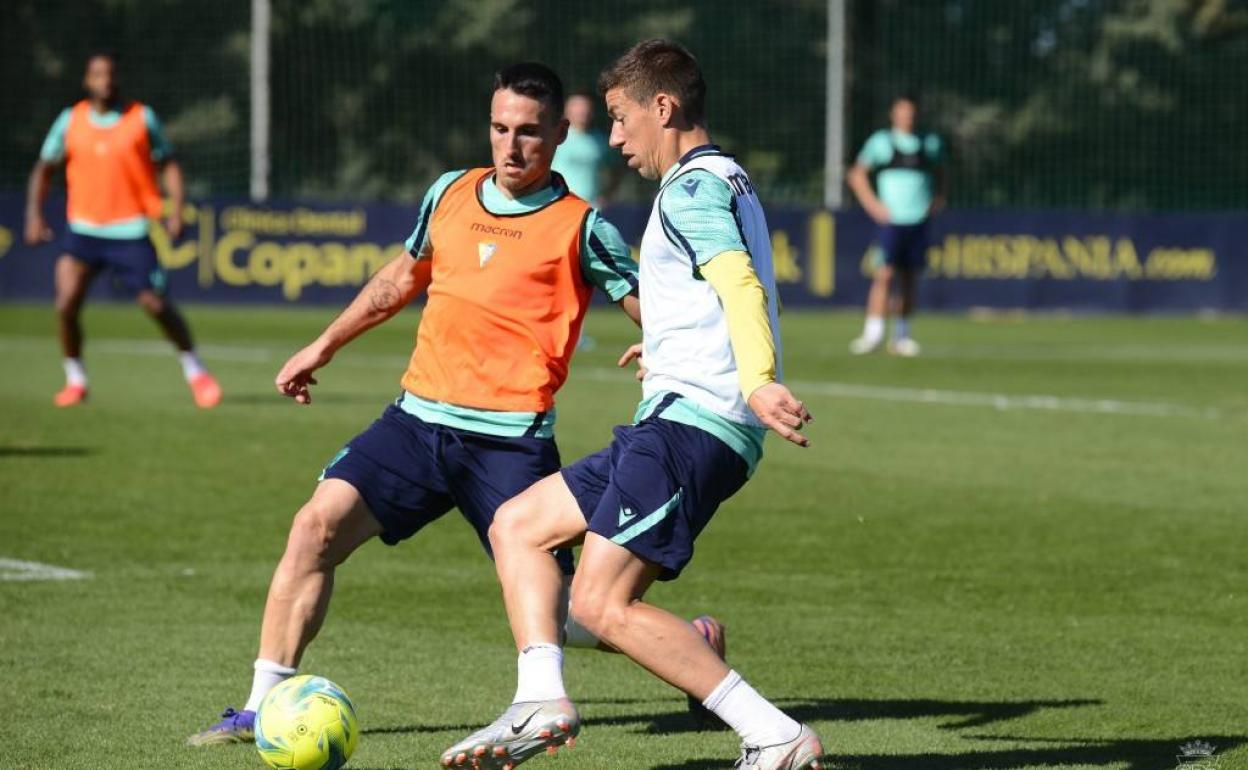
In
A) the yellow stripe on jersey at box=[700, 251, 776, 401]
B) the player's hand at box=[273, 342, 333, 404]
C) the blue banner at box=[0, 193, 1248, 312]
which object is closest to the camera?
the yellow stripe on jersey at box=[700, 251, 776, 401]

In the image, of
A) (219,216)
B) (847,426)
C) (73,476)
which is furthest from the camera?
(219,216)

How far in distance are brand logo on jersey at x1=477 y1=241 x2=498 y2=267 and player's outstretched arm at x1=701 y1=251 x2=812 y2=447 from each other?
119cm

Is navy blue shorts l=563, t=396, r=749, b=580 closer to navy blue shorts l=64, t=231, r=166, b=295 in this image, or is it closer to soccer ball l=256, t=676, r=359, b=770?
soccer ball l=256, t=676, r=359, b=770

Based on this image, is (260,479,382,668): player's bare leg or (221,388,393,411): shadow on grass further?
(221,388,393,411): shadow on grass

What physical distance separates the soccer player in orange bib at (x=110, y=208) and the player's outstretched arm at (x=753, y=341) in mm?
10373

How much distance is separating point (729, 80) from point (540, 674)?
3569cm

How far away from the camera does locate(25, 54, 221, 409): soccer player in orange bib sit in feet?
49.3

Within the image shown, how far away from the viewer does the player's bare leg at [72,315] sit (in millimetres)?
15047

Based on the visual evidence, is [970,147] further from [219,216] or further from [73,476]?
[73,476]

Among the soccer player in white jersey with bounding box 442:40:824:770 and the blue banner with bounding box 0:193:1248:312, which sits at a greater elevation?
the soccer player in white jersey with bounding box 442:40:824:770

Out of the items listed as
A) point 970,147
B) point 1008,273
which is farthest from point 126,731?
point 970,147

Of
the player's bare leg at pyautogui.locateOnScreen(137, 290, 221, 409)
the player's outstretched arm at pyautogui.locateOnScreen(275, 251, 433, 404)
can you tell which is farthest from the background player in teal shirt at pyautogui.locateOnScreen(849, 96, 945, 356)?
the player's outstretched arm at pyautogui.locateOnScreen(275, 251, 433, 404)

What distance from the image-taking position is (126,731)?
6.03 m

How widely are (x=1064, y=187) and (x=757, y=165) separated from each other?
19.3ft
